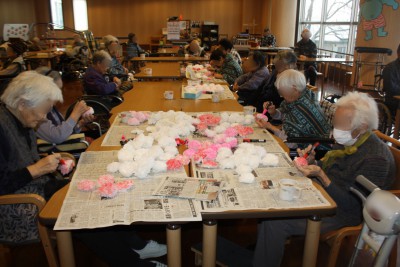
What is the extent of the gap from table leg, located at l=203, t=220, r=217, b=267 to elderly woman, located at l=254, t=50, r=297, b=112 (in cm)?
264

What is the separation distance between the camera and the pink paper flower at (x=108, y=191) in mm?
1573

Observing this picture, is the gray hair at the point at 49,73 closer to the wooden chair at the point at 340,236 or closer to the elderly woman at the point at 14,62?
the wooden chair at the point at 340,236

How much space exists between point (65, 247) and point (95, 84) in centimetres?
310

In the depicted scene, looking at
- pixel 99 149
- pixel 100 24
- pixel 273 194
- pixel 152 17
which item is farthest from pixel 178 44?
pixel 273 194

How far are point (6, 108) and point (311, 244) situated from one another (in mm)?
1715

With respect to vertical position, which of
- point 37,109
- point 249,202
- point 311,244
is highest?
point 37,109

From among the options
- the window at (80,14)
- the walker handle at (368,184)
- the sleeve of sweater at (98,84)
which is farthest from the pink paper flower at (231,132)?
the window at (80,14)

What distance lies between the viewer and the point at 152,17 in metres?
14.5

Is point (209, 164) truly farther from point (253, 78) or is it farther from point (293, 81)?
point (253, 78)

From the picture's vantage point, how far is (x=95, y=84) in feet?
14.4

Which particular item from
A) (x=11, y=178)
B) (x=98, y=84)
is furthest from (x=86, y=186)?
(x=98, y=84)

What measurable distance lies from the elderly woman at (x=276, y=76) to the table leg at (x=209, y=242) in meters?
2.64

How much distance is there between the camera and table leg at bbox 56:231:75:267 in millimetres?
1556

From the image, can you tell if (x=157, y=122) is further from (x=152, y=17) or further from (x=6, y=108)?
(x=152, y=17)
